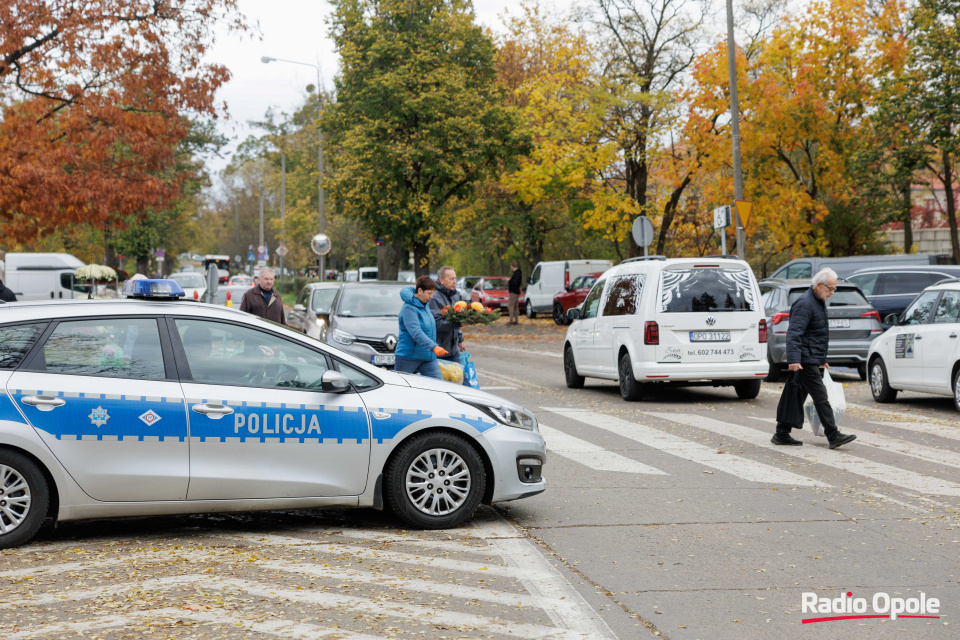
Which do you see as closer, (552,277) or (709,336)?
(709,336)

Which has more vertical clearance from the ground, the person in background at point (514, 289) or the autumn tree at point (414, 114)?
the autumn tree at point (414, 114)

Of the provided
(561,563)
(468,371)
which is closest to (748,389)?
(468,371)

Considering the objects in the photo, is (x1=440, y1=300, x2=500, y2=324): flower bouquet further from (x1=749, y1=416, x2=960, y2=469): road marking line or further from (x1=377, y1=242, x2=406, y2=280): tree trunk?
(x1=377, y1=242, x2=406, y2=280): tree trunk

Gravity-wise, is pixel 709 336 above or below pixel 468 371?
above

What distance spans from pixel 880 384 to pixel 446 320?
724cm

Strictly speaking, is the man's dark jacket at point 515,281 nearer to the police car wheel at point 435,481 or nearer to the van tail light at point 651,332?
the van tail light at point 651,332

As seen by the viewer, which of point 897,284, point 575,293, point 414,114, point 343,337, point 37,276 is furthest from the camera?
point 575,293

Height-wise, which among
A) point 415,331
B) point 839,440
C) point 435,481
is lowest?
point 839,440

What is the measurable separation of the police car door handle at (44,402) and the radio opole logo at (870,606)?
14.3 feet

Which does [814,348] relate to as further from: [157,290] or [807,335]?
[157,290]

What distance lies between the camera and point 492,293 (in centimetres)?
4394

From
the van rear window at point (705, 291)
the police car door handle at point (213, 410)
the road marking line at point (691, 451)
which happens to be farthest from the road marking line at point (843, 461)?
the police car door handle at point (213, 410)

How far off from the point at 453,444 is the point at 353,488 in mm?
698

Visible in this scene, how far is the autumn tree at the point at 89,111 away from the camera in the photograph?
18125mm
